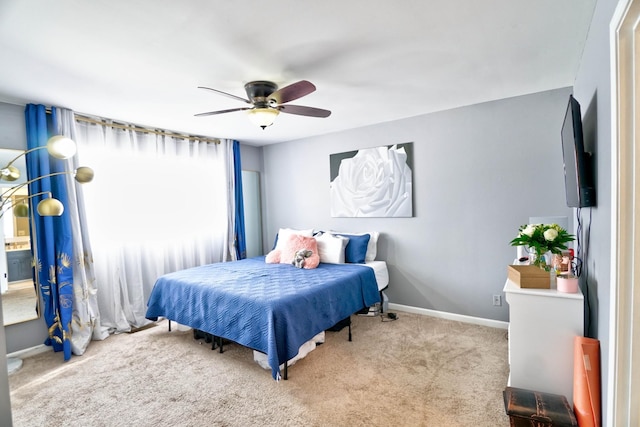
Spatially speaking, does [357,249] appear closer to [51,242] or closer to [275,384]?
[275,384]

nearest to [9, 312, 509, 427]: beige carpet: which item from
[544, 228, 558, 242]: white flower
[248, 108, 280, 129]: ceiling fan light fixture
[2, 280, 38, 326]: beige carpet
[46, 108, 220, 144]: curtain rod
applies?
[2, 280, 38, 326]: beige carpet

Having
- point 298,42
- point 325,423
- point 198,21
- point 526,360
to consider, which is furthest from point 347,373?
point 198,21

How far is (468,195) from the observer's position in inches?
135

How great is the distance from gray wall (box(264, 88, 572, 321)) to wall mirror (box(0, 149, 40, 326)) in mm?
3492

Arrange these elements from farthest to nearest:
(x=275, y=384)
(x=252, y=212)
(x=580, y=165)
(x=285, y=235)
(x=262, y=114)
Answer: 1. (x=252, y=212)
2. (x=285, y=235)
3. (x=262, y=114)
4. (x=275, y=384)
5. (x=580, y=165)

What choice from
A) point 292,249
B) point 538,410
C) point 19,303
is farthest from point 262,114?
point 19,303

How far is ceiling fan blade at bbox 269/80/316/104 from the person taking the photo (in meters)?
2.14

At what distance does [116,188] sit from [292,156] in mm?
2406

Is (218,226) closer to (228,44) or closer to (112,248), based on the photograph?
(112,248)

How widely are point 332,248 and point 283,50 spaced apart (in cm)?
242

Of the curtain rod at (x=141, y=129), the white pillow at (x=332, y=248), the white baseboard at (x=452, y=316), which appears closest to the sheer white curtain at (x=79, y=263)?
the curtain rod at (x=141, y=129)

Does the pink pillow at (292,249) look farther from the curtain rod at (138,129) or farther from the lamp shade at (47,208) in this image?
the lamp shade at (47,208)

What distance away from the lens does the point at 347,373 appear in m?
2.48

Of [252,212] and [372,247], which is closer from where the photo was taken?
[372,247]
